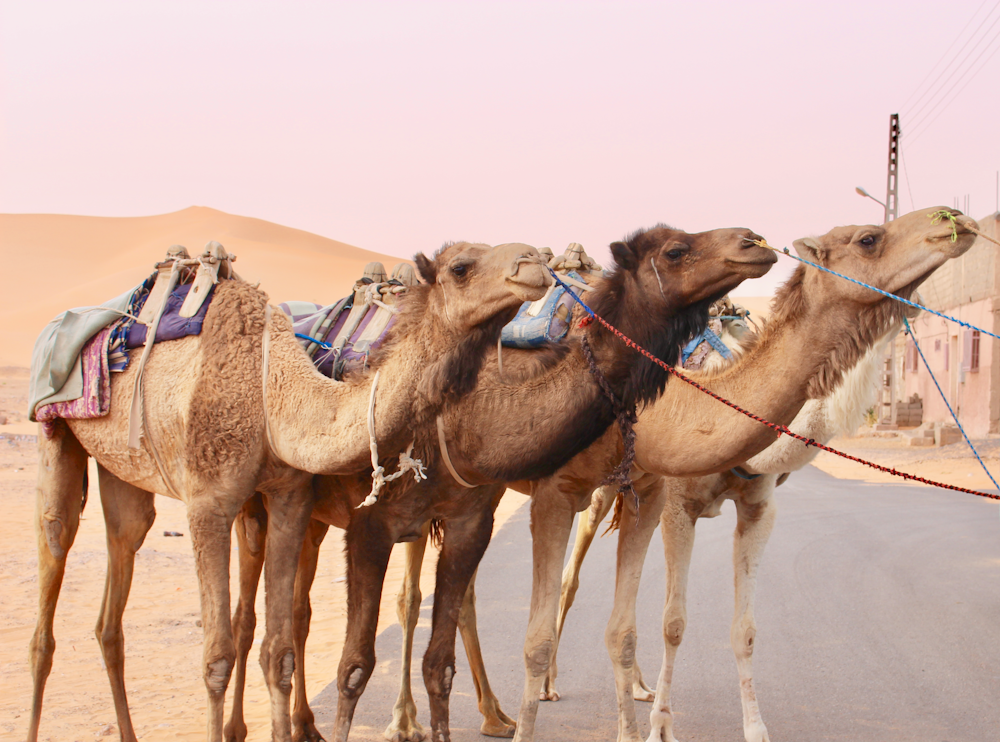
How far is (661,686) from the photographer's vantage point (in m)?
4.91

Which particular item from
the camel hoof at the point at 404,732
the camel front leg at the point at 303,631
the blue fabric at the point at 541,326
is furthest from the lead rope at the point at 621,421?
the camel hoof at the point at 404,732

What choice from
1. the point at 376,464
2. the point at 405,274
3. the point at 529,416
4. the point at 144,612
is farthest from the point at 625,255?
the point at 144,612

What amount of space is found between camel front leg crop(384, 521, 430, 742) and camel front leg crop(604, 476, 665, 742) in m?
1.09

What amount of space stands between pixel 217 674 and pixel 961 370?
26.5 metres

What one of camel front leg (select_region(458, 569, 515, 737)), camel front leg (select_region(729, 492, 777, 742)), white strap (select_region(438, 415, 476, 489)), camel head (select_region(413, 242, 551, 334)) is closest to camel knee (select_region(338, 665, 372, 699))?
camel front leg (select_region(458, 569, 515, 737))

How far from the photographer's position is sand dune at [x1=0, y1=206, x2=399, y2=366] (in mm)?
64438

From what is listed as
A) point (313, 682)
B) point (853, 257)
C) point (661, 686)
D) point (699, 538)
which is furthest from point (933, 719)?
point (699, 538)

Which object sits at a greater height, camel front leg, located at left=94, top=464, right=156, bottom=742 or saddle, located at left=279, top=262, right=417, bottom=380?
saddle, located at left=279, top=262, right=417, bottom=380

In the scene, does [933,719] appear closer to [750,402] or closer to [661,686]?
[661,686]

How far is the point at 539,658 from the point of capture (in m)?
4.33

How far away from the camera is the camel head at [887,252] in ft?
11.3

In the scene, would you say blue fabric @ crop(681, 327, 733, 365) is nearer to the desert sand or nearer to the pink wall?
the desert sand

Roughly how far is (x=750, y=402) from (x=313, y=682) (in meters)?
3.64

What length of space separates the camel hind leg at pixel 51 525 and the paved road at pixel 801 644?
1555 millimetres
